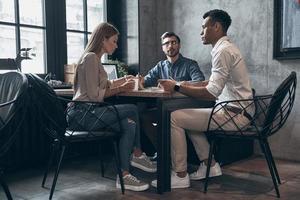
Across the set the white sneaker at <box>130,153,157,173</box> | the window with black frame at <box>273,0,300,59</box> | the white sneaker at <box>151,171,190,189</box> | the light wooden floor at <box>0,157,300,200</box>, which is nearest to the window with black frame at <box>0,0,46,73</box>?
the light wooden floor at <box>0,157,300,200</box>

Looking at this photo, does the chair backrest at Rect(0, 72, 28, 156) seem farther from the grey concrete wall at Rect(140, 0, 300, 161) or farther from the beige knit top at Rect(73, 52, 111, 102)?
the grey concrete wall at Rect(140, 0, 300, 161)

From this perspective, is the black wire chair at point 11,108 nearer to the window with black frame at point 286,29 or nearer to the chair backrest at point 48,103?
the chair backrest at point 48,103

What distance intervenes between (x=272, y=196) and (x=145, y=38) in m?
2.23

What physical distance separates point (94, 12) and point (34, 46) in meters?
0.83

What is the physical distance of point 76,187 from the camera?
2637 millimetres

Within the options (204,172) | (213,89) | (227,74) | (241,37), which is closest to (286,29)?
(241,37)

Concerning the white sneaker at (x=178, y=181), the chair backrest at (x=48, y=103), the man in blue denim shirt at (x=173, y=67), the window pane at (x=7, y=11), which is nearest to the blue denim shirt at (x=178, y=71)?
the man in blue denim shirt at (x=173, y=67)

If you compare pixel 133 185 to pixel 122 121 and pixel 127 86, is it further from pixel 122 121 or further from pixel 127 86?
pixel 127 86

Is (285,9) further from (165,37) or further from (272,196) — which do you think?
(272,196)

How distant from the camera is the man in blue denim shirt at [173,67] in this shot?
138 inches

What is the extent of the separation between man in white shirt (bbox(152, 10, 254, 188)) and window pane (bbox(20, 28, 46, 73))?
1429mm

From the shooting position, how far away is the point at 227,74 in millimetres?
2449

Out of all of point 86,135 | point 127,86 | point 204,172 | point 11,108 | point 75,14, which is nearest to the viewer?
point 11,108

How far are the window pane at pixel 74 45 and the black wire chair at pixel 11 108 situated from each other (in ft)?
4.80
